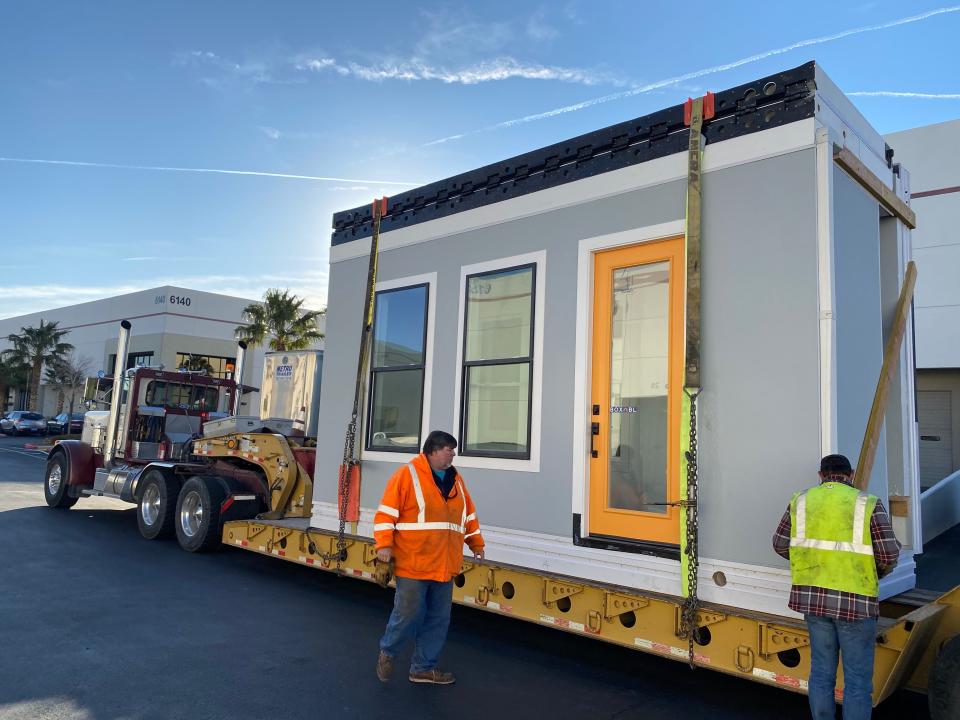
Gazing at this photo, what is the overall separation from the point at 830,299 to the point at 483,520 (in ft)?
10.2

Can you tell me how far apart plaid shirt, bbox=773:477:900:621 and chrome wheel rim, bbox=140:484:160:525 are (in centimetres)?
939

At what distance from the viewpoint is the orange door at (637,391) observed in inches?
198

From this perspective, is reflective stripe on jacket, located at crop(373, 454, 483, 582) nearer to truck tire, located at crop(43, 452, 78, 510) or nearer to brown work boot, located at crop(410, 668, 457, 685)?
brown work boot, located at crop(410, 668, 457, 685)

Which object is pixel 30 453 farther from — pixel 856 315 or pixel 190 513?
pixel 856 315

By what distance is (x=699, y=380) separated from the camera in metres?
4.71

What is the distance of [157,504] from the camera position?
10781mm

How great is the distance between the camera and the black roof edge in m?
4.63

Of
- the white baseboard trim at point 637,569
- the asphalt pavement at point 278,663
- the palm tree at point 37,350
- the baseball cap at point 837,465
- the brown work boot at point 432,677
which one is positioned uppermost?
the palm tree at point 37,350

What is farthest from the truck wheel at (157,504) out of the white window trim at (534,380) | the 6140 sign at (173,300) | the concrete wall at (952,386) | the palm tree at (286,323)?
the 6140 sign at (173,300)

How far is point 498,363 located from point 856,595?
320cm

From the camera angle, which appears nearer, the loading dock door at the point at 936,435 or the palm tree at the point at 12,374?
the loading dock door at the point at 936,435

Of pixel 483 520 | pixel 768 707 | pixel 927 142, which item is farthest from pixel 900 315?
pixel 927 142

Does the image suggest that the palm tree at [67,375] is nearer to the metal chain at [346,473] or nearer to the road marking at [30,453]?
the road marking at [30,453]

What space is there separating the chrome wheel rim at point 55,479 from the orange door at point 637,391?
11678 mm
